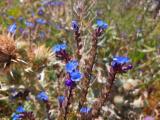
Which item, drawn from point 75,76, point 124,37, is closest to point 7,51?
point 75,76

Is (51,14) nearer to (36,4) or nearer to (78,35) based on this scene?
(36,4)

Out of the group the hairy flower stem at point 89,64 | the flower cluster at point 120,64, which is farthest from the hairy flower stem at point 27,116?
the flower cluster at point 120,64

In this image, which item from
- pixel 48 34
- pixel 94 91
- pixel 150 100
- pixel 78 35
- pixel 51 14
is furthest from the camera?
pixel 51 14

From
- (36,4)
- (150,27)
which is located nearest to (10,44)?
(150,27)

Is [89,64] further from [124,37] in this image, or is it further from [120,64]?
[124,37]

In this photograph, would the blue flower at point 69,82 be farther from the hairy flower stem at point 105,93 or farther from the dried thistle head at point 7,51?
the dried thistle head at point 7,51

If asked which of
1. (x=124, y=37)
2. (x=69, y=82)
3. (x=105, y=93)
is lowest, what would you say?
(x=124, y=37)

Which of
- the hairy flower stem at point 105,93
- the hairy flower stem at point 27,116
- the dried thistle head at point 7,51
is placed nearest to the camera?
the hairy flower stem at point 105,93

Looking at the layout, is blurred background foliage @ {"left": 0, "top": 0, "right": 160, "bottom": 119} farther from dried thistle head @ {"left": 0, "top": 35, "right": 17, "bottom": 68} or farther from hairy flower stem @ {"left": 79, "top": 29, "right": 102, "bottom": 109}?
hairy flower stem @ {"left": 79, "top": 29, "right": 102, "bottom": 109}

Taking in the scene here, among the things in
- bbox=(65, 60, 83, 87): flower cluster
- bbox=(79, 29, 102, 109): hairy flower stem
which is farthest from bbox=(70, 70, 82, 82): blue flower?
bbox=(79, 29, 102, 109): hairy flower stem
